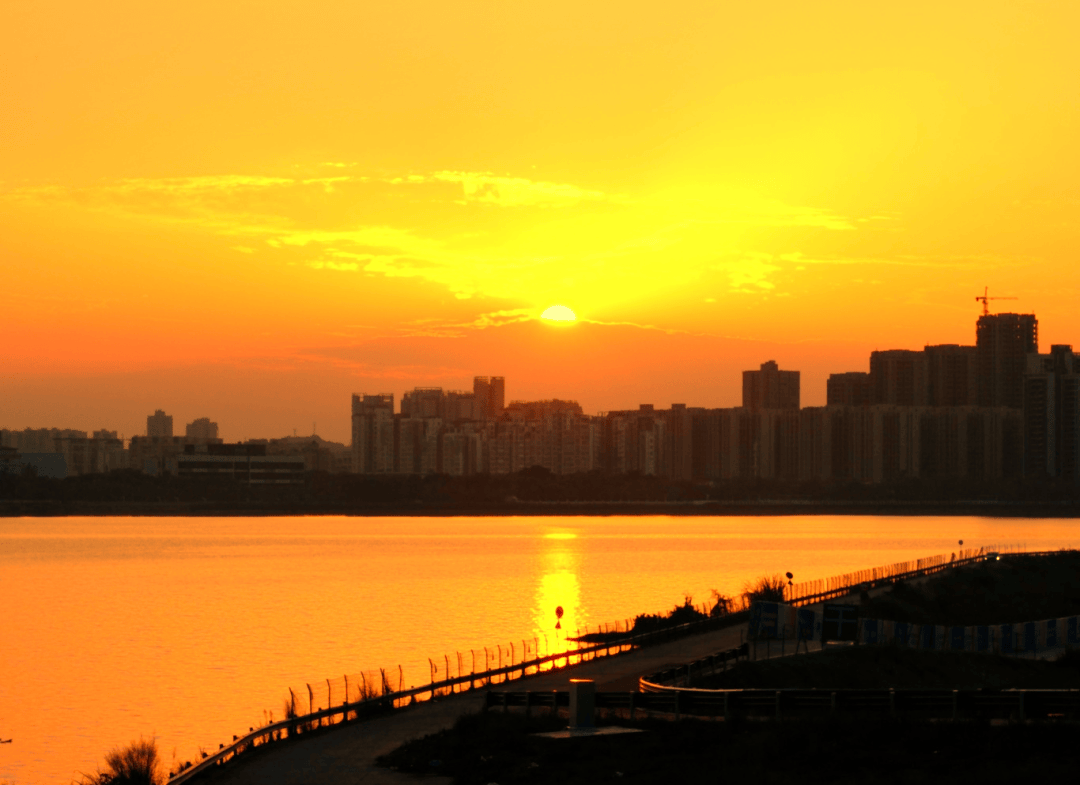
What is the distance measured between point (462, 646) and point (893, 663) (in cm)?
2931

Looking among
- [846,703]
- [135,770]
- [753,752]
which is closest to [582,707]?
[753,752]

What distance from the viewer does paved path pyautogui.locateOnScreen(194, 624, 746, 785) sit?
2667 cm

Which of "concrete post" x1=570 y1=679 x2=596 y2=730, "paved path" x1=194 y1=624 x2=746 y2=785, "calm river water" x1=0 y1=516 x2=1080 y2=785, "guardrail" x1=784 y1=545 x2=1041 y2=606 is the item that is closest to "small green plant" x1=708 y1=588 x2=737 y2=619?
"guardrail" x1=784 y1=545 x2=1041 y2=606

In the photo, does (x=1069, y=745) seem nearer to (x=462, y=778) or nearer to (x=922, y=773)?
(x=922, y=773)

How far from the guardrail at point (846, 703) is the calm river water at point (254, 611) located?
1619cm

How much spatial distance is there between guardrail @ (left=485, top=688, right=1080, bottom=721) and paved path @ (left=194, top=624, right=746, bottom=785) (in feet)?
10.5

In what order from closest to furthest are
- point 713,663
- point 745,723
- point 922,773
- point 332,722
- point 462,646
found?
point 922,773 → point 745,723 → point 332,722 → point 713,663 → point 462,646

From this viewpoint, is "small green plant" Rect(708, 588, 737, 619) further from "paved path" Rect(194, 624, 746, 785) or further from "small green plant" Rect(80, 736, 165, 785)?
"small green plant" Rect(80, 736, 165, 785)

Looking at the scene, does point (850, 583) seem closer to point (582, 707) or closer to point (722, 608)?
point (722, 608)

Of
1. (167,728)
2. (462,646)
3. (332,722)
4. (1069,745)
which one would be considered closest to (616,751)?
(1069,745)

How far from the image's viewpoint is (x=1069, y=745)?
76.0 feet

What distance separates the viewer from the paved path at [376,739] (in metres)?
26.7

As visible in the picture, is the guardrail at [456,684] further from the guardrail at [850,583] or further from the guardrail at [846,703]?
the guardrail at [846,703]

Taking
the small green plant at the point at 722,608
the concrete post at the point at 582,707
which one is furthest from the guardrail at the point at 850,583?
the concrete post at the point at 582,707
